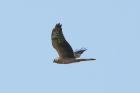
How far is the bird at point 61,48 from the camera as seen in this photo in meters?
41.5

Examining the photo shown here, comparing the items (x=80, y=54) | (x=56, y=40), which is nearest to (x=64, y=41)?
(x=56, y=40)

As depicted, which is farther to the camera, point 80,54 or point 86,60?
point 80,54

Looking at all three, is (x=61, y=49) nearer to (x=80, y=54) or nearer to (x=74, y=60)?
(x=74, y=60)

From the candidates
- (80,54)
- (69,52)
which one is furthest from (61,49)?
(80,54)

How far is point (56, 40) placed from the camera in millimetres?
41844

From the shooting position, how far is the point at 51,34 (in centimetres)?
4162

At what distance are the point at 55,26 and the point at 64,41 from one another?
3.12 ft

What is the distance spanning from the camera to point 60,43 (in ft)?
138

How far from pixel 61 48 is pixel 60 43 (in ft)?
1.39

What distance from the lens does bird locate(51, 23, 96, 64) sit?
41.5m

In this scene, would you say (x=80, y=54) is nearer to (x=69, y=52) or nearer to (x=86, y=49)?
(x=86, y=49)

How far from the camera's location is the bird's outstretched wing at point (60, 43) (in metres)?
41.4

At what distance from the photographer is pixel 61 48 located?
42281mm

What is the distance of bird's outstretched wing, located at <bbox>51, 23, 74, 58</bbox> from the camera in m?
41.4
